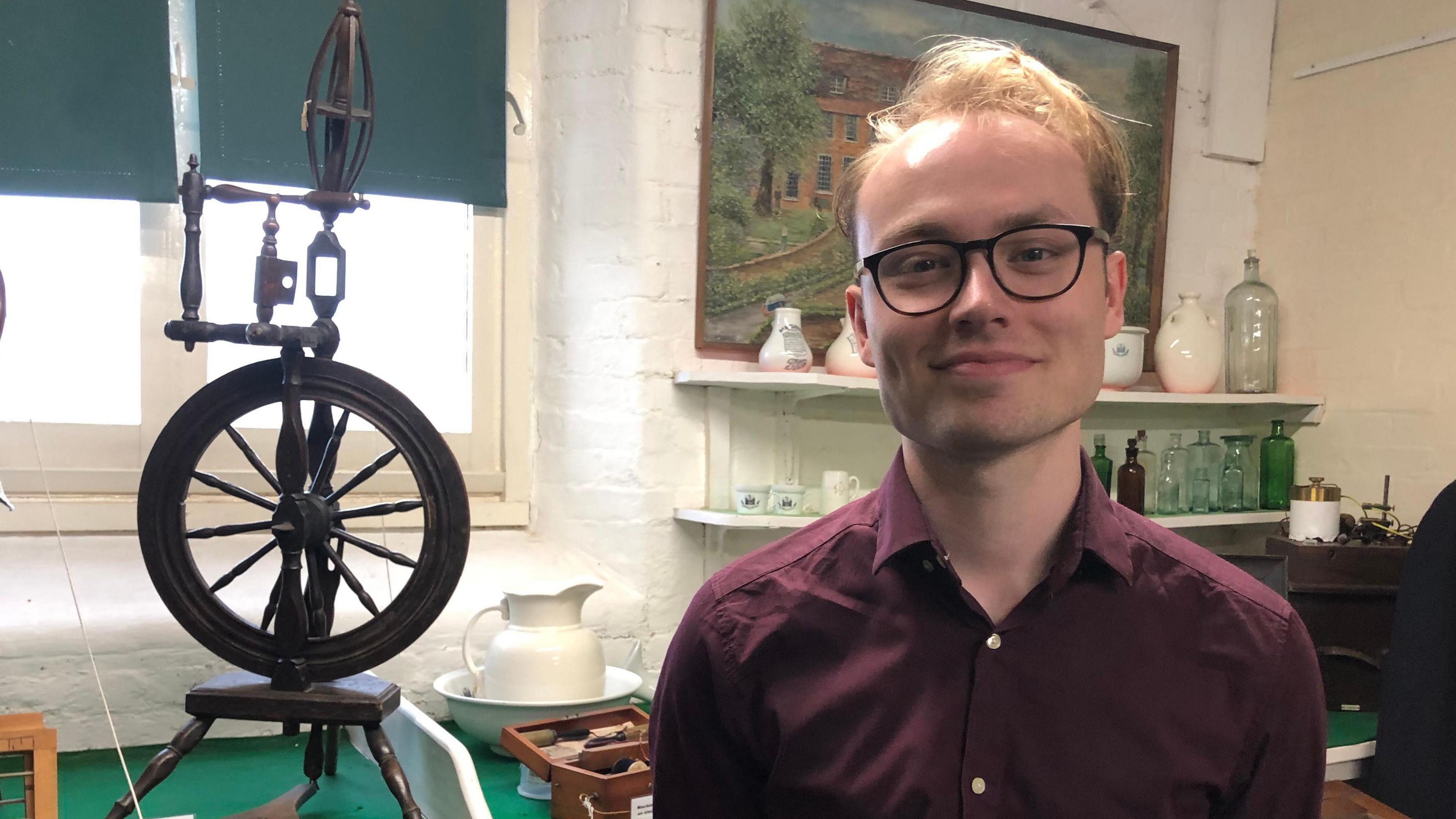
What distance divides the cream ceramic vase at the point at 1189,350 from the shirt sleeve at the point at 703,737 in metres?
2.11

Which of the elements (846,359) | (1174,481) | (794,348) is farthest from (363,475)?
(1174,481)

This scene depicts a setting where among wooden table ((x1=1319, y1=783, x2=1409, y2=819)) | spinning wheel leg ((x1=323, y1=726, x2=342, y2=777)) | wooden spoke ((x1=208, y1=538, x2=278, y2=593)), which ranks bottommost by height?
wooden table ((x1=1319, y1=783, x2=1409, y2=819))

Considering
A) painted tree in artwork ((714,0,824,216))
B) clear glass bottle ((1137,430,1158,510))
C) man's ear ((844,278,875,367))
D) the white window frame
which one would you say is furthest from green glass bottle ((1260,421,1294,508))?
man's ear ((844,278,875,367))

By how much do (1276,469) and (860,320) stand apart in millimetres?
2232

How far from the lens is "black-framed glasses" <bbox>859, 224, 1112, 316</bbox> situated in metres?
0.87

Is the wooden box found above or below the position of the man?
below

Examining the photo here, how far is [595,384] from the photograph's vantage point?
92.3 inches

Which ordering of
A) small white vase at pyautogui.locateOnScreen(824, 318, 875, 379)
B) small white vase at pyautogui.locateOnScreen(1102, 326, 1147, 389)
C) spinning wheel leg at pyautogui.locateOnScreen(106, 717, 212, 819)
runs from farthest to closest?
small white vase at pyautogui.locateOnScreen(1102, 326, 1147, 389) → small white vase at pyautogui.locateOnScreen(824, 318, 875, 379) → spinning wheel leg at pyautogui.locateOnScreen(106, 717, 212, 819)

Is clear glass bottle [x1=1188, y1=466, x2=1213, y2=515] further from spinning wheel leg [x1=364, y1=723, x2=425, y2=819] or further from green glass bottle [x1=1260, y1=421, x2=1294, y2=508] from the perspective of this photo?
spinning wheel leg [x1=364, y1=723, x2=425, y2=819]

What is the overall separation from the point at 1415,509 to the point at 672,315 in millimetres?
1839

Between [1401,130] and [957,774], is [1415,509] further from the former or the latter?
[957,774]

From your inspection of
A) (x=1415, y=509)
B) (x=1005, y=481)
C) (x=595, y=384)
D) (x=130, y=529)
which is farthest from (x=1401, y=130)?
(x=130, y=529)

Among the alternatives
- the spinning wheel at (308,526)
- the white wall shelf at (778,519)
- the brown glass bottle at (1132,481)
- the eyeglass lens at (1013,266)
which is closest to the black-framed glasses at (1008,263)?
the eyeglass lens at (1013,266)

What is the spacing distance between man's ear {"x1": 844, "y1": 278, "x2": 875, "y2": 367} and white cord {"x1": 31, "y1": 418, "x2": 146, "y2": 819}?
1047mm
